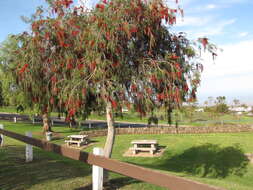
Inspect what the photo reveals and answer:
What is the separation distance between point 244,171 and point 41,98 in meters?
9.56

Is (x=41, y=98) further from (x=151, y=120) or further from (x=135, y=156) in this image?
(x=135, y=156)

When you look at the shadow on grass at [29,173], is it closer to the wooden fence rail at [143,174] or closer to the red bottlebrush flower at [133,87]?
the wooden fence rail at [143,174]

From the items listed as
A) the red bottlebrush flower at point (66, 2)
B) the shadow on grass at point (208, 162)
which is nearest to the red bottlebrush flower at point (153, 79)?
the red bottlebrush flower at point (66, 2)

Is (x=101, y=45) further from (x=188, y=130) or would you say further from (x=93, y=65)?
(x=188, y=130)

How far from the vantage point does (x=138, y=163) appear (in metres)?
12.4

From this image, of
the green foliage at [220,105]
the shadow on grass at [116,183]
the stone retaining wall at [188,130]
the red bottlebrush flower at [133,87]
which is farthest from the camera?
the green foliage at [220,105]

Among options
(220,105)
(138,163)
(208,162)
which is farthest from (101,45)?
(220,105)

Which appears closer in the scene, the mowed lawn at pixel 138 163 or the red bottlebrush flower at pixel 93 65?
the red bottlebrush flower at pixel 93 65

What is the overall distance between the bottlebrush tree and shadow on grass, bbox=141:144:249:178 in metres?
6.59

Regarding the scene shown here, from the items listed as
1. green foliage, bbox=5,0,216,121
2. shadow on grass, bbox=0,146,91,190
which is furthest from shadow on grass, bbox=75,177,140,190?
green foliage, bbox=5,0,216,121

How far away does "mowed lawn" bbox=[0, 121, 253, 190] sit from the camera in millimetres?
5773

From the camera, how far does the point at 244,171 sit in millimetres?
11109

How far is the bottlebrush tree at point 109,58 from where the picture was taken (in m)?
5.05

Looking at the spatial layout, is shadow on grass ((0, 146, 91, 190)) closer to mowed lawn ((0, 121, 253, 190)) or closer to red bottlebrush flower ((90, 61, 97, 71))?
mowed lawn ((0, 121, 253, 190))
